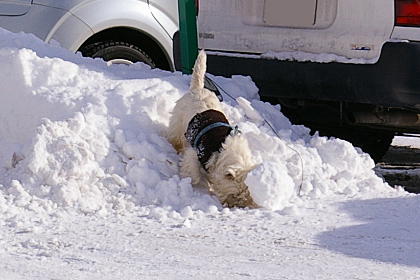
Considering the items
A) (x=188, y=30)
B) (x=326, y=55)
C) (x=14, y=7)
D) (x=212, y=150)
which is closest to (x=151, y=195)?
(x=212, y=150)

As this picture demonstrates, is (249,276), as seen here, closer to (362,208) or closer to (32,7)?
(362,208)

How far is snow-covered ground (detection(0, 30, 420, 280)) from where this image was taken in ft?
14.9

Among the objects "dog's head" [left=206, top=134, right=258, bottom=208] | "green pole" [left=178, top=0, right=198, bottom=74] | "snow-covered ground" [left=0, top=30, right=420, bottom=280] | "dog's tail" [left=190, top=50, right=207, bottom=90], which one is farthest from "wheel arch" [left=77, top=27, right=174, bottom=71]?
"dog's head" [left=206, top=134, right=258, bottom=208]

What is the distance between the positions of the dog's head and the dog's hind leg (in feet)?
0.40

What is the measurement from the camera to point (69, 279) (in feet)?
13.8

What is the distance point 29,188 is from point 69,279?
1.44m

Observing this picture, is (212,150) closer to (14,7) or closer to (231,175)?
(231,175)

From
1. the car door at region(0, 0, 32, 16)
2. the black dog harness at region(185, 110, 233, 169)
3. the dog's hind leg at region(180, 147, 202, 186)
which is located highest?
the car door at region(0, 0, 32, 16)

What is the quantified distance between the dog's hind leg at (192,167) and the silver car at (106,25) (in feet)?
7.02

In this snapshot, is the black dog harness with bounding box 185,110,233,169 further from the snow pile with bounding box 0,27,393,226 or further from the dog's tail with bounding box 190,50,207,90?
the dog's tail with bounding box 190,50,207,90

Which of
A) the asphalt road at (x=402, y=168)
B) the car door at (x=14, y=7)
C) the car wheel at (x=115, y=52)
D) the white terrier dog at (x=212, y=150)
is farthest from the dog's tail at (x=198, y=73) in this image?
the asphalt road at (x=402, y=168)

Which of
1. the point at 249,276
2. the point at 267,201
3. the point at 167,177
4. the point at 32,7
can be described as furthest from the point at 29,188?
the point at 32,7

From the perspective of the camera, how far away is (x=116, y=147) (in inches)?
233

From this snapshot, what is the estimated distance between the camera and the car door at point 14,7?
7.43 m
